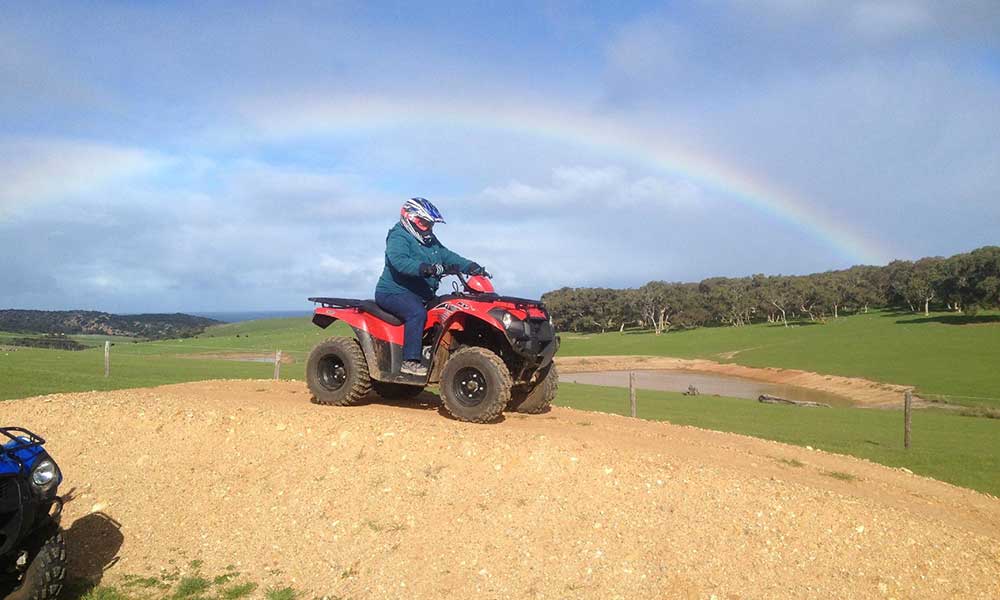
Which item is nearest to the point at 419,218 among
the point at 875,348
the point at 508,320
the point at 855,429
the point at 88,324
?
the point at 508,320

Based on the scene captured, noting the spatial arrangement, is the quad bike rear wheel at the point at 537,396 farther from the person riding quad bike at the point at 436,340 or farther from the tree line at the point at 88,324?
the tree line at the point at 88,324

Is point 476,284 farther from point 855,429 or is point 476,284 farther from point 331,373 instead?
point 855,429

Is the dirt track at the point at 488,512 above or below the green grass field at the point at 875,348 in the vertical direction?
above

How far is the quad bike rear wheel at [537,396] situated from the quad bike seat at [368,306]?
2.21 m

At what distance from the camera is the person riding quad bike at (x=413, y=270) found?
30.0 feet

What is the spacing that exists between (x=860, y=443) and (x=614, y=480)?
14387 mm

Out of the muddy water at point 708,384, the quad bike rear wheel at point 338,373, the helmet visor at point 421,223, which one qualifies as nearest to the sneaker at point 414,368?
the quad bike rear wheel at point 338,373

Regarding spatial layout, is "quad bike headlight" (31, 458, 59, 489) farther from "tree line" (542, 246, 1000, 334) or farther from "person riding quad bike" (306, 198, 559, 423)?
"tree line" (542, 246, 1000, 334)

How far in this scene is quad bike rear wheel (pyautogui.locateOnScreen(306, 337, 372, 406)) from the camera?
9727 millimetres

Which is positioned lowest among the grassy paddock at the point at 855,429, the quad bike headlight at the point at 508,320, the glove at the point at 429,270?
the grassy paddock at the point at 855,429

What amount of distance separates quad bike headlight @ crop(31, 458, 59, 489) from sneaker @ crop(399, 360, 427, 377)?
→ 4607 mm

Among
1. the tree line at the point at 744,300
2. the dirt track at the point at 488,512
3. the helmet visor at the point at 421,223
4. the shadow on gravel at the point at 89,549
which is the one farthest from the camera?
the tree line at the point at 744,300

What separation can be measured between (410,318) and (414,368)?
0.70 metres

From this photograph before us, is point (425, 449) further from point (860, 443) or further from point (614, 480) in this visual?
point (860, 443)
